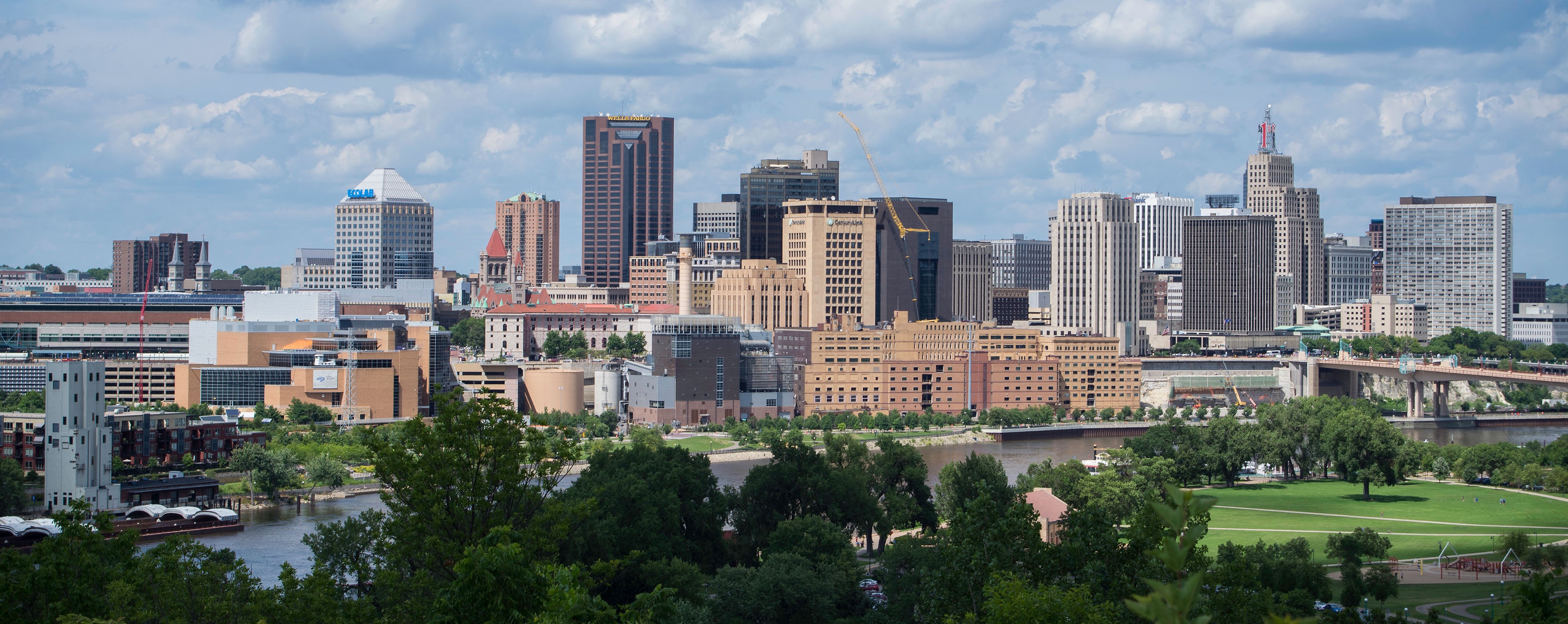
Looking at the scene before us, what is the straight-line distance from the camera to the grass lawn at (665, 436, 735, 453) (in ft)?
320

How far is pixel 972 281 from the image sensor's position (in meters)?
171

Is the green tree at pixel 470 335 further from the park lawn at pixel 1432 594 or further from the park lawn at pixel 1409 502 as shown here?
the park lawn at pixel 1432 594

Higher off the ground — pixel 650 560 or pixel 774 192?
pixel 774 192

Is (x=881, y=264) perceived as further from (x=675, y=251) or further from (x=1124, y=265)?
(x=675, y=251)

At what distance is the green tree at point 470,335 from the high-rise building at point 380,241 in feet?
96.5

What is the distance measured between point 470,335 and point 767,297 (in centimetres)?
3289

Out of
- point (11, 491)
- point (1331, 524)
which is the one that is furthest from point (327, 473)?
point (1331, 524)

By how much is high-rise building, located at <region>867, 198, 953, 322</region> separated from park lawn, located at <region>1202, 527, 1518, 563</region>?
288 feet

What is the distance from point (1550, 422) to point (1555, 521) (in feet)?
220

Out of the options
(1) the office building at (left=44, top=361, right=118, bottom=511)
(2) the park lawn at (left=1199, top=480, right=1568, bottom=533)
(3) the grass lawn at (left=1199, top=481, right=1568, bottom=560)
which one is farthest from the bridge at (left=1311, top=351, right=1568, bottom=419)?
(1) the office building at (left=44, top=361, right=118, bottom=511)

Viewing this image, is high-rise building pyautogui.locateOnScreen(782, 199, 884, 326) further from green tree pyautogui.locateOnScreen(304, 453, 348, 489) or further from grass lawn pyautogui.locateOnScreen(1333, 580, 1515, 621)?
grass lawn pyautogui.locateOnScreen(1333, 580, 1515, 621)

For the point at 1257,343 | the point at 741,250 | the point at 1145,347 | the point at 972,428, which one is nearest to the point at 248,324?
the point at 972,428

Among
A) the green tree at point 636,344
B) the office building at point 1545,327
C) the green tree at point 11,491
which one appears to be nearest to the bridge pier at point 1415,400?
the green tree at point 636,344

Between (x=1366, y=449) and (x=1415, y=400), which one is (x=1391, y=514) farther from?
(x=1415, y=400)
